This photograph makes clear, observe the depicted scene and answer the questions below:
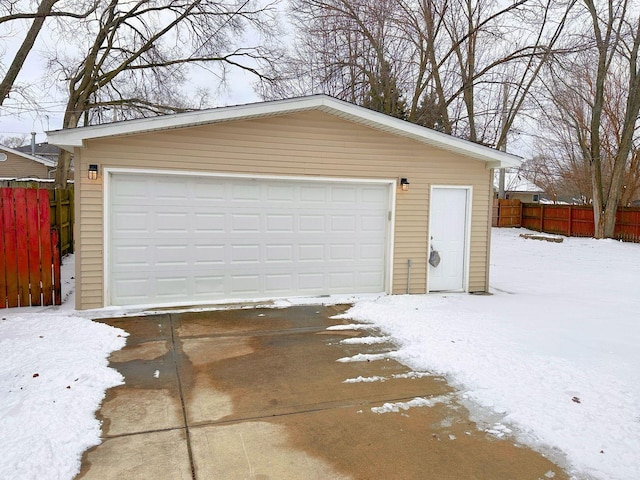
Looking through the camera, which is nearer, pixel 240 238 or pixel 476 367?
pixel 476 367

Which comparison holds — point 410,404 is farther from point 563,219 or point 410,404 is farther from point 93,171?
point 563,219

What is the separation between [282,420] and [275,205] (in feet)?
14.4

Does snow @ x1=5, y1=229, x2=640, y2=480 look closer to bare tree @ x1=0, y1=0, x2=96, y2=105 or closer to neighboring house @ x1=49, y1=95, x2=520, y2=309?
neighboring house @ x1=49, y1=95, x2=520, y2=309

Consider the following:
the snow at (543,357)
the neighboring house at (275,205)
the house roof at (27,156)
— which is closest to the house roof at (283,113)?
the neighboring house at (275,205)

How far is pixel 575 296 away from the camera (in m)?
8.41

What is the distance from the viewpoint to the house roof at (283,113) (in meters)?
6.18

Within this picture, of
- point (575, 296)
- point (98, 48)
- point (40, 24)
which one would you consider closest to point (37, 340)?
point (575, 296)

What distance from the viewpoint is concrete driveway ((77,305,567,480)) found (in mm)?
2859

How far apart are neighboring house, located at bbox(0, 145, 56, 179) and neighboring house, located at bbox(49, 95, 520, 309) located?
22.9 metres

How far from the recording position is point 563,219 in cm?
2195

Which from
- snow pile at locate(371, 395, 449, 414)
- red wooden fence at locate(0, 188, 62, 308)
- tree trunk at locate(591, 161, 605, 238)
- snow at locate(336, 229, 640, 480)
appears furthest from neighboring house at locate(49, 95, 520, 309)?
tree trunk at locate(591, 161, 605, 238)

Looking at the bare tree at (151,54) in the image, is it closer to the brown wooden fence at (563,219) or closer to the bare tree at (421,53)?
the bare tree at (421,53)

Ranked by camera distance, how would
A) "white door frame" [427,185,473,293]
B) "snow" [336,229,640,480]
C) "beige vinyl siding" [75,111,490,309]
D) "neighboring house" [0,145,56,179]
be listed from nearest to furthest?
"snow" [336,229,640,480]
"beige vinyl siding" [75,111,490,309]
"white door frame" [427,185,473,293]
"neighboring house" [0,145,56,179]

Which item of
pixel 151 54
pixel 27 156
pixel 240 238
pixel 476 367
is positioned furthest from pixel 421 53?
pixel 27 156
